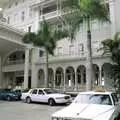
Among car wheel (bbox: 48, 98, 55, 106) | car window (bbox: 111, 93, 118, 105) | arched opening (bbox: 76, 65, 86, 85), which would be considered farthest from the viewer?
arched opening (bbox: 76, 65, 86, 85)

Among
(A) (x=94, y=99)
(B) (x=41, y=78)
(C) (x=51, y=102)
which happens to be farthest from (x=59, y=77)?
(A) (x=94, y=99)

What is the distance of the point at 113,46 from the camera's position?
23812mm

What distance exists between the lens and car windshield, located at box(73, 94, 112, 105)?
9.32 metres

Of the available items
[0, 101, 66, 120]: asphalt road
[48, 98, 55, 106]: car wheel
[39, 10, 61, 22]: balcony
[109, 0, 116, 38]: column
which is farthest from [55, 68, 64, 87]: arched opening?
Result: [0, 101, 66, 120]: asphalt road

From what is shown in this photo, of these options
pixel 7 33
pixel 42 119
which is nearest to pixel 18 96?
pixel 7 33

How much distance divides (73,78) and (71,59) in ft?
11.4

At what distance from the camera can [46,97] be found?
72.0ft

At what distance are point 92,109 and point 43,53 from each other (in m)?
27.8

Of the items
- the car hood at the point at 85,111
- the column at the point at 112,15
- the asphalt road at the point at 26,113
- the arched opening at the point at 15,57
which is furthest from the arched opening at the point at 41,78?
the car hood at the point at 85,111

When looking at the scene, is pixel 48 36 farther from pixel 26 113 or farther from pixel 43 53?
pixel 26 113

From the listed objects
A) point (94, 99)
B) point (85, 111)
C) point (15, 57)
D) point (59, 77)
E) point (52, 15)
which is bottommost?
point (85, 111)

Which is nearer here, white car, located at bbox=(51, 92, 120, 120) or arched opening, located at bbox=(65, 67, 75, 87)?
white car, located at bbox=(51, 92, 120, 120)

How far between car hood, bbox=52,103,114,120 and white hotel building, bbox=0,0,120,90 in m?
18.4

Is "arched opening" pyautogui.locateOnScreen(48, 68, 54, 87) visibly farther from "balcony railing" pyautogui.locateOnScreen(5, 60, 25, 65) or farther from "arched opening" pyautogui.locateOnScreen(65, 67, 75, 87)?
"balcony railing" pyautogui.locateOnScreen(5, 60, 25, 65)
